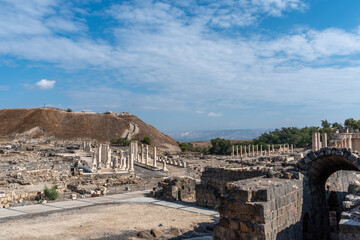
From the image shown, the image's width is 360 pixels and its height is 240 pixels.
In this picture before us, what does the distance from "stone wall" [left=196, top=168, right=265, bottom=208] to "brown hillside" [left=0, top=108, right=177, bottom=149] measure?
6966 centimetres

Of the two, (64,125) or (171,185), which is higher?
(64,125)

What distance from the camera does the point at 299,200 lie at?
393 inches

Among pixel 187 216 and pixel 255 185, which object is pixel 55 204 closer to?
pixel 187 216

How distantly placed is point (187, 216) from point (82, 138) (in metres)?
74.1

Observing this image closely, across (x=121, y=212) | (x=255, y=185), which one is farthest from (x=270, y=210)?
(x=121, y=212)

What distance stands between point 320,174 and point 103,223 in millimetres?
8628

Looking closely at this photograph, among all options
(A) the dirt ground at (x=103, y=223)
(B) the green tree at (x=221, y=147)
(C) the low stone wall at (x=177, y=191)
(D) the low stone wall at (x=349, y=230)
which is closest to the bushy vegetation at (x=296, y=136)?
(B) the green tree at (x=221, y=147)

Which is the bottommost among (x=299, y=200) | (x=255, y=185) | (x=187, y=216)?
(x=187, y=216)

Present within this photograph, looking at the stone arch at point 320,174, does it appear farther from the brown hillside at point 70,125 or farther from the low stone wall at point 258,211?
the brown hillside at point 70,125

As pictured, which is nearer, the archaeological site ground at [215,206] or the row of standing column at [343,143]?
the archaeological site ground at [215,206]

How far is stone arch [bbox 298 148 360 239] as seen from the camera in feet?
33.5

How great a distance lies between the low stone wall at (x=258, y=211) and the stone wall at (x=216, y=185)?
21.5 ft

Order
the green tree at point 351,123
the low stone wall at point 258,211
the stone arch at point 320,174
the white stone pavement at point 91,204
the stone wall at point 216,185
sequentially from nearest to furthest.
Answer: the low stone wall at point 258,211, the stone arch at point 320,174, the white stone pavement at point 91,204, the stone wall at point 216,185, the green tree at point 351,123

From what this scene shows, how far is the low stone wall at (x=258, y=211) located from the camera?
27.0 feet
